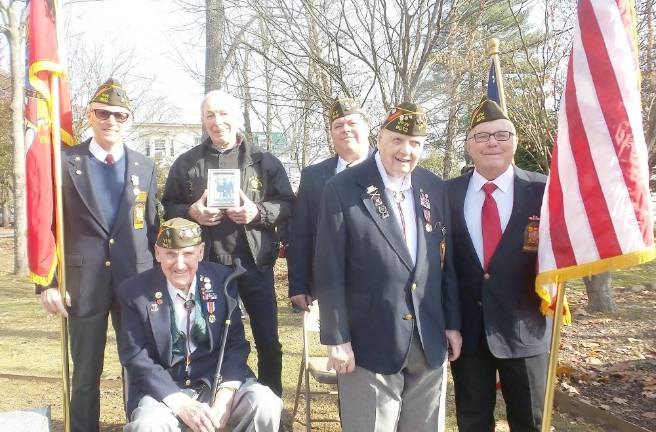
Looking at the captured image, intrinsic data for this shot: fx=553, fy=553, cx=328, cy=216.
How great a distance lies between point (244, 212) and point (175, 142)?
102 feet

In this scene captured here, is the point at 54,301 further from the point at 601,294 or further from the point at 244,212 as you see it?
the point at 601,294

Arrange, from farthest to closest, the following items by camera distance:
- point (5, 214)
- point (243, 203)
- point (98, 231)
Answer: point (5, 214), point (243, 203), point (98, 231)

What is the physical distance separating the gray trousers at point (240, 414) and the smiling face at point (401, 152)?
55.3 inches

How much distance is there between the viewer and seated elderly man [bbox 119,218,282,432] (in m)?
2.93

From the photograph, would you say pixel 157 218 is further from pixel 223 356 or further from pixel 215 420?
pixel 215 420

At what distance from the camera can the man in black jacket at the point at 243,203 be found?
368 cm

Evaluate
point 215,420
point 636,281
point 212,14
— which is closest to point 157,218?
point 215,420

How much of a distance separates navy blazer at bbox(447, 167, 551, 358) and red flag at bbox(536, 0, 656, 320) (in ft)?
0.38

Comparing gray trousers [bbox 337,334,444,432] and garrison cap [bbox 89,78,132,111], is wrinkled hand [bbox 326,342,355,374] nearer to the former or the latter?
gray trousers [bbox 337,334,444,432]

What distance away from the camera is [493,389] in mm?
3082

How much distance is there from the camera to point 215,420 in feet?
9.44

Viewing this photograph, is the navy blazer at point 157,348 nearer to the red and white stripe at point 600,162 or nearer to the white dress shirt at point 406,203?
the white dress shirt at point 406,203

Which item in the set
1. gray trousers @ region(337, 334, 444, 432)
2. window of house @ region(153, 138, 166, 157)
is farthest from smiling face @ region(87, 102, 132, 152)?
window of house @ region(153, 138, 166, 157)

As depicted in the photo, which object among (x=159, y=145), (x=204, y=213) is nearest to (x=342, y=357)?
(x=204, y=213)
